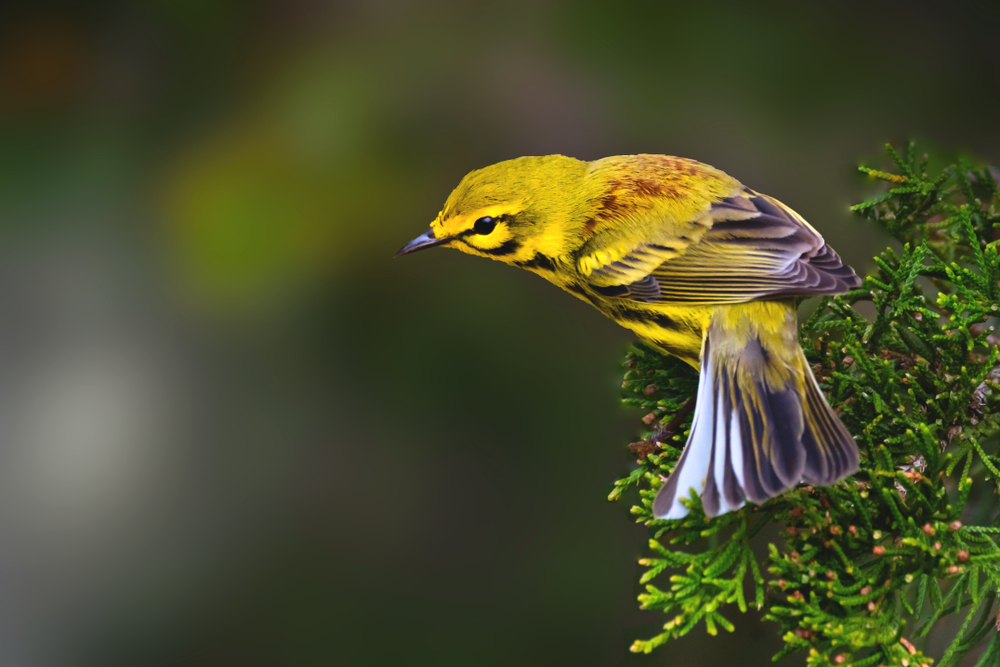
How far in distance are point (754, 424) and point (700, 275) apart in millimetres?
293

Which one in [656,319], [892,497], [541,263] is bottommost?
[892,497]

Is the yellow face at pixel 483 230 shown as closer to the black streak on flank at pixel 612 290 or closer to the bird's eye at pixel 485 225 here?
the bird's eye at pixel 485 225

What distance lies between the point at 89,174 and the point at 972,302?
243 centimetres

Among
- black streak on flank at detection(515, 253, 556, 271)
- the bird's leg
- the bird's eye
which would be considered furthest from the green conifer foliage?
the bird's eye

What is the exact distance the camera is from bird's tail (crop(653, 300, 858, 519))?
3.00ft

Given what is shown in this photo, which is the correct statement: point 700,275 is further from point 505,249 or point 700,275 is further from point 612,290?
point 505,249

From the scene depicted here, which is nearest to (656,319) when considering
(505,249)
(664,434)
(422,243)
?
(664,434)

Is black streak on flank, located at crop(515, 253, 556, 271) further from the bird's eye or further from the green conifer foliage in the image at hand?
the green conifer foliage

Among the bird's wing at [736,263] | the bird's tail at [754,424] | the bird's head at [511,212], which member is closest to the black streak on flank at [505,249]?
the bird's head at [511,212]

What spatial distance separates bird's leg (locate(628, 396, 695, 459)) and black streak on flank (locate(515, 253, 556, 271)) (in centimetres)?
36

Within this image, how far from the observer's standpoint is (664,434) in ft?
4.16

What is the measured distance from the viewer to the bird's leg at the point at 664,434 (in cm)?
125

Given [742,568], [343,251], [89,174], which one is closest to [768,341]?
[742,568]

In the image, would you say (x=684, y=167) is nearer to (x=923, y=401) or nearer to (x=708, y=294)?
(x=708, y=294)
